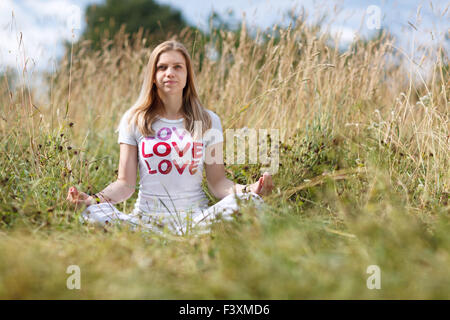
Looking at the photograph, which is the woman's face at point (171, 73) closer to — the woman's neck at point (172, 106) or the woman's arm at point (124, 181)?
the woman's neck at point (172, 106)

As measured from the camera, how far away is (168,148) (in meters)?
1.97

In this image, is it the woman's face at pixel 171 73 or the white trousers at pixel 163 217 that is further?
the woman's face at pixel 171 73

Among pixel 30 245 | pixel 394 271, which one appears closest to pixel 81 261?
pixel 30 245

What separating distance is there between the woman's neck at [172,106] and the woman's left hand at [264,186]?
65cm

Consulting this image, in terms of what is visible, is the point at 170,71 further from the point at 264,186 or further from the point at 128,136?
the point at 264,186

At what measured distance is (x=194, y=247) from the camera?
1.45 meters

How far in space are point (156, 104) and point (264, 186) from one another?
32.2 inches

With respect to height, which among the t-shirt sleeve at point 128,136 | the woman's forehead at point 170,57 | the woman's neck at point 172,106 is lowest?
the t-shirt sleeve at point 128,136

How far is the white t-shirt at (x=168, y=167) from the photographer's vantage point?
1.96m

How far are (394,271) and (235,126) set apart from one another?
1725 millimetres

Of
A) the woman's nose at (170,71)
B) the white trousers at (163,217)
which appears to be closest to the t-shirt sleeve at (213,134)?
the woman's nose at (170,71)

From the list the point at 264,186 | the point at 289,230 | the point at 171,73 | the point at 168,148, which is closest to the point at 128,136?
the point at 168,148

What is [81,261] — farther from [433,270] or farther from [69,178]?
[433,270]
